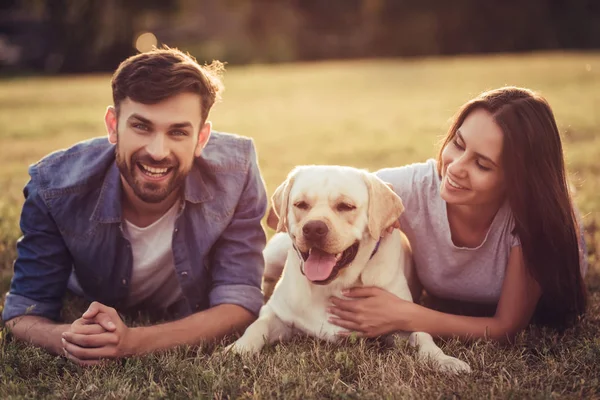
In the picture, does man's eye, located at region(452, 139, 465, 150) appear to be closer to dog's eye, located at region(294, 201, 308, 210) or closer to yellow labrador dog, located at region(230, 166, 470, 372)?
yellow labrador dog, located at region(230, 166, 470, 372)

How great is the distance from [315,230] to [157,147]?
990 millimetres

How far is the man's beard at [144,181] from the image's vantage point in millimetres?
3660

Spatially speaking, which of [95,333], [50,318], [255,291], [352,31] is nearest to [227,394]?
[95,333]

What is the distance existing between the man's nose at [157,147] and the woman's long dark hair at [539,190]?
1699mm

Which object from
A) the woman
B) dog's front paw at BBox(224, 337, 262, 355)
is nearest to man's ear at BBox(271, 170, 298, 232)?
the woman

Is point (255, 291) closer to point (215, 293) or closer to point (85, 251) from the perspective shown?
point (215, 293)

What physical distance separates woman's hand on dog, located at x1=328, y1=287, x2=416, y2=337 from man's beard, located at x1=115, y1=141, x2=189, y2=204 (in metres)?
1.13

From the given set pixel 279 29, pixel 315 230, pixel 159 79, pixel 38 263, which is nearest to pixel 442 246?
pixel 315 230

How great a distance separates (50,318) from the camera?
3.79 m

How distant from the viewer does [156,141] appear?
11.9ft

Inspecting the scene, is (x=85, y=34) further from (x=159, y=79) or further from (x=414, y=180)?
(x=414, y=180)

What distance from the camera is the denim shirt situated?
12.5ft

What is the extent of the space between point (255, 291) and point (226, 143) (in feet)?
3.16

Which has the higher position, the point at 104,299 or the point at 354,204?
the point at 354,204
